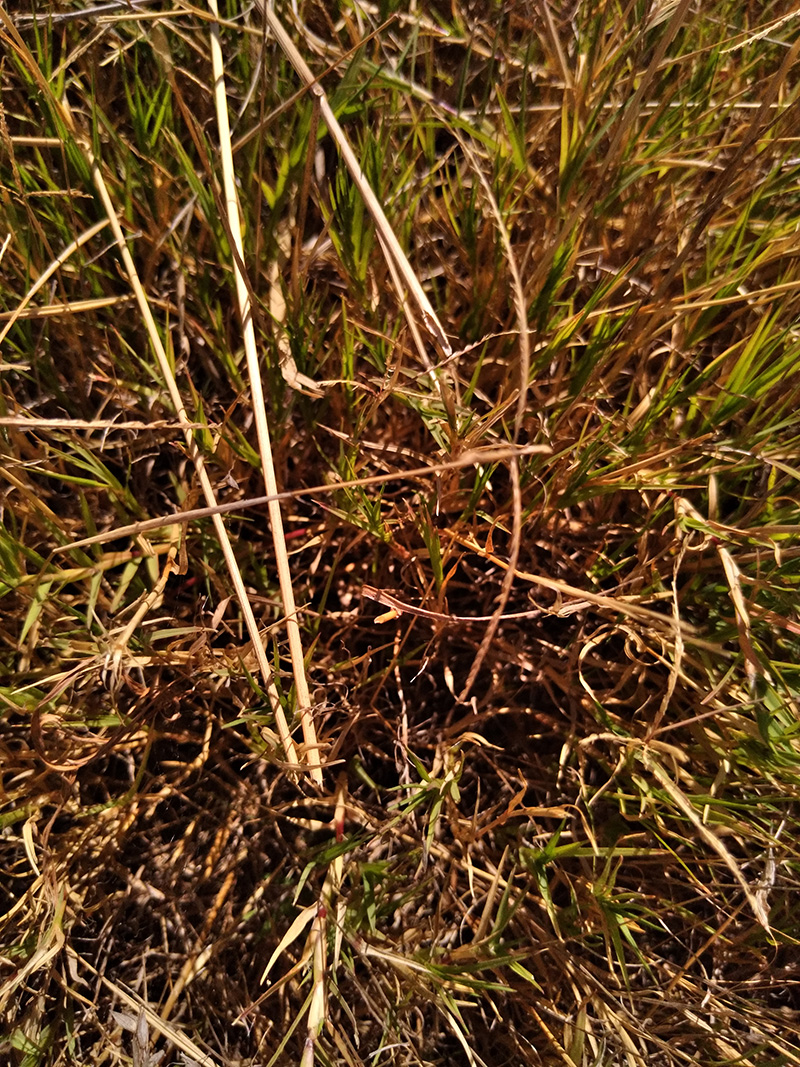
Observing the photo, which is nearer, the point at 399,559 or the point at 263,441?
the point at 263,441

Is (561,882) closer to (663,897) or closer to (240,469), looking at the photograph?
(663,897)

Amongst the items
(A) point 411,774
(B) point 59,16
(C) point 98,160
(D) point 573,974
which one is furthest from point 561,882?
(B) point 59,16

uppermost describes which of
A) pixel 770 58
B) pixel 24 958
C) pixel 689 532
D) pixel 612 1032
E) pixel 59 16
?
pixel 59 16

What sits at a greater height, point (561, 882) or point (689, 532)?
point (689, 532)

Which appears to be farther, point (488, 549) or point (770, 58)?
point (770, 58)

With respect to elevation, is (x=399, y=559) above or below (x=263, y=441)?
below

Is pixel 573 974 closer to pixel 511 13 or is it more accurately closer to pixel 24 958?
pixel 24 958

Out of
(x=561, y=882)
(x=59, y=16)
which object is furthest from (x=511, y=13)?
(x=561, y=882)
